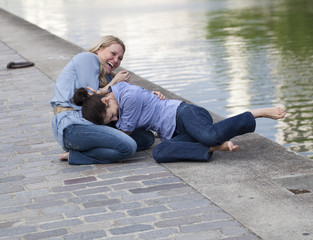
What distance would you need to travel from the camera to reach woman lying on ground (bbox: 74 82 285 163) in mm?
5484

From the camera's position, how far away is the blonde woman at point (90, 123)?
5.67 m

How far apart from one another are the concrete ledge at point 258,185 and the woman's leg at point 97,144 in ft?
1.20

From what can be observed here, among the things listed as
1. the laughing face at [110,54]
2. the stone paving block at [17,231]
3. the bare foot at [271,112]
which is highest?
the laughing face at [110,54]

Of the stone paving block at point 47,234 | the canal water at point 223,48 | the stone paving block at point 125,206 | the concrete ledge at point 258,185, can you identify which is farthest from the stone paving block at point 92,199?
the canal water at point 223,48

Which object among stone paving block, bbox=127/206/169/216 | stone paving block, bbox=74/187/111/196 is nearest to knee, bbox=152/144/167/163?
stone paving block, bbox=74/187/111/196

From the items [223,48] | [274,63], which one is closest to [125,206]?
[274,63]

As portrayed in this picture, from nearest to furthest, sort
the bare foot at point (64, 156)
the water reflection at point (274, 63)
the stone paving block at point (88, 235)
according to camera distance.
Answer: the stone paving block at point (88, 235) → the bare foot at point (64, 156) → the water reflection at point (274, 63)

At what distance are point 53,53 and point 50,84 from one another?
8.23 ft

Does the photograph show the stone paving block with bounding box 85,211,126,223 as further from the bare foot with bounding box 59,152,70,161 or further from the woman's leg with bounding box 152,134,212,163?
the bare foot with bounding box 59,152,70,161

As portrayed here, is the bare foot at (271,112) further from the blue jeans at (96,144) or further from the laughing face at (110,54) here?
the laughing face at (110,54)

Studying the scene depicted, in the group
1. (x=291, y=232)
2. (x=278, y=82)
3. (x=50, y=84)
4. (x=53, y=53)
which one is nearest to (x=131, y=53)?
(x=53, y=53)

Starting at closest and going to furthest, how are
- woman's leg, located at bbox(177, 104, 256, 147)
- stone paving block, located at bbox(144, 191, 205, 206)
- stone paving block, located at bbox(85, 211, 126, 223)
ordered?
1. stone paving block, located at bbox(85, 211, 126, 223)
2. stone paving block, located at bbox(144, 191, 205, 206)
3. woman's leg, located at bbox(177, 104, 256, 147)

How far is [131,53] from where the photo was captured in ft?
48.1

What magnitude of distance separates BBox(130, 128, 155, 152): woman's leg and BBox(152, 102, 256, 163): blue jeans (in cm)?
35
